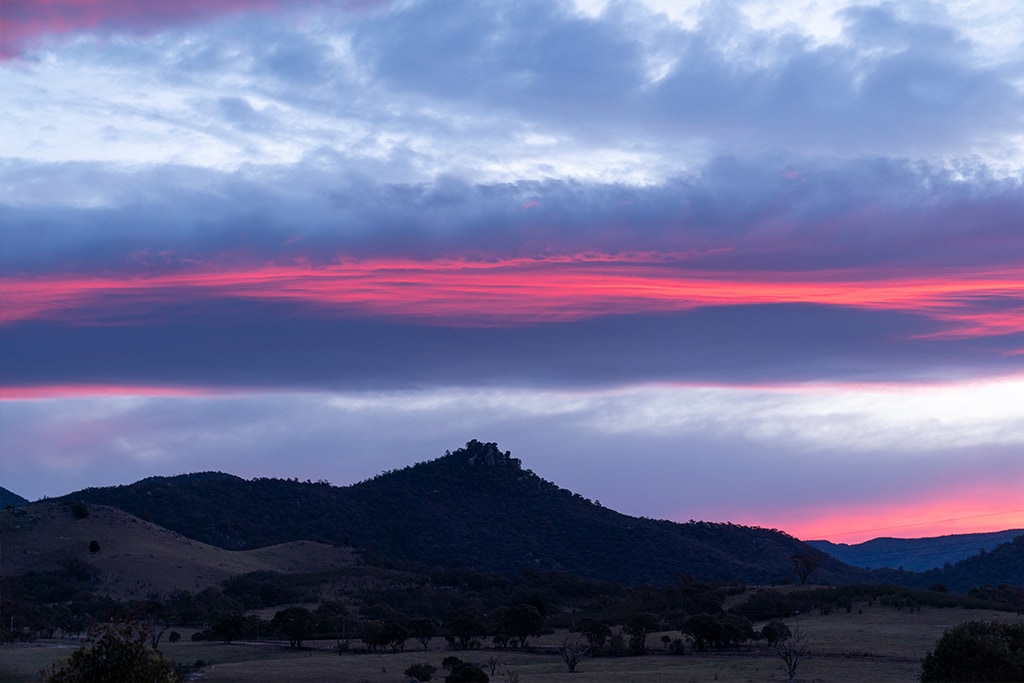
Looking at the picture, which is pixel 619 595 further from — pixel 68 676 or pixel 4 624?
pixel 68 676

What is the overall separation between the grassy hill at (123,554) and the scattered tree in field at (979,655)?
80219 millimetres

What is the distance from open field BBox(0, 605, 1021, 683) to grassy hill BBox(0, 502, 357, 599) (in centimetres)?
3562

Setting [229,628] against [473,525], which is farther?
[473,525]

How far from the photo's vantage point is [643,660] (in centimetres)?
5906

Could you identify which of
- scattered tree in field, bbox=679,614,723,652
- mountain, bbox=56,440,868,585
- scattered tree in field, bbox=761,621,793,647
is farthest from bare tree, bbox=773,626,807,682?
mountain, bbox=56,440,868,585

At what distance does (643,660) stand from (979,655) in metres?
26.2

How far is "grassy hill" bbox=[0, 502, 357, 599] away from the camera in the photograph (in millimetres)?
105375

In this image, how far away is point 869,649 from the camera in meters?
58.7

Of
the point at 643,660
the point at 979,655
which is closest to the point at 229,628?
the point at 643,660

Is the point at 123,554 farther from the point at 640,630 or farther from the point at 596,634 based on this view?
the point at 640,630

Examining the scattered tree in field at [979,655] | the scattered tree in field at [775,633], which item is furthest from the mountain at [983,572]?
the scattered tree in field at [979,655]

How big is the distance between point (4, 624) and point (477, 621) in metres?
34.1

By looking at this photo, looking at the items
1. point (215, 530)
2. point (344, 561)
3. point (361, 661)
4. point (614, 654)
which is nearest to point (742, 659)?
point (614, 654)

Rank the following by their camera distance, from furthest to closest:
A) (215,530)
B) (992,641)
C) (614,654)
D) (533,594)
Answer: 1. (215,530)
2. (533,594)
3. (614,654)
4. (992,641)
